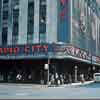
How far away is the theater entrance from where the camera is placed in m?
62.1

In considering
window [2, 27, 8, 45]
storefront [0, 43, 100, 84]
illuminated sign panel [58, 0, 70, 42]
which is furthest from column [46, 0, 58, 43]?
window [2, 27, 8, 45]

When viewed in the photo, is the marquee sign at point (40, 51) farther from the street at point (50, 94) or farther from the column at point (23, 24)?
the street at point (50, 94)

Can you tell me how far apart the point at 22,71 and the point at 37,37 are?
21.7ft

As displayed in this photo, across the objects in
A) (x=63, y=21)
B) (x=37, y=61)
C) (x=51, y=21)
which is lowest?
(x=37, y=61)

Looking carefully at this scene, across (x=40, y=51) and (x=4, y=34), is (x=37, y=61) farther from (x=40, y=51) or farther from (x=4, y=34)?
(x=4, y=34)

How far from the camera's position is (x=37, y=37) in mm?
64438

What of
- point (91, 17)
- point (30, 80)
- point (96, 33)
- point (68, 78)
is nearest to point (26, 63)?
point (30, 80)

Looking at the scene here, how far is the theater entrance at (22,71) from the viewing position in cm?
6212

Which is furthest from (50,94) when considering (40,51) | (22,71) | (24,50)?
(22,71)

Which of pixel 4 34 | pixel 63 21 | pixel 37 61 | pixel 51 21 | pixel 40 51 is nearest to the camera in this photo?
pixel 40 51

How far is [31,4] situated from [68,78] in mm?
15062

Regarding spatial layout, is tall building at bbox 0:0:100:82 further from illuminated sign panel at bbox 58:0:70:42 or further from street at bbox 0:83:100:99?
street at bbox 0:83:100:99

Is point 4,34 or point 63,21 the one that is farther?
point 4,34

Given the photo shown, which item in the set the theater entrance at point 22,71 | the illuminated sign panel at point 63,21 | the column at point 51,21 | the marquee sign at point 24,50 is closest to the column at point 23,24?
the theater entrance at point 22,71
